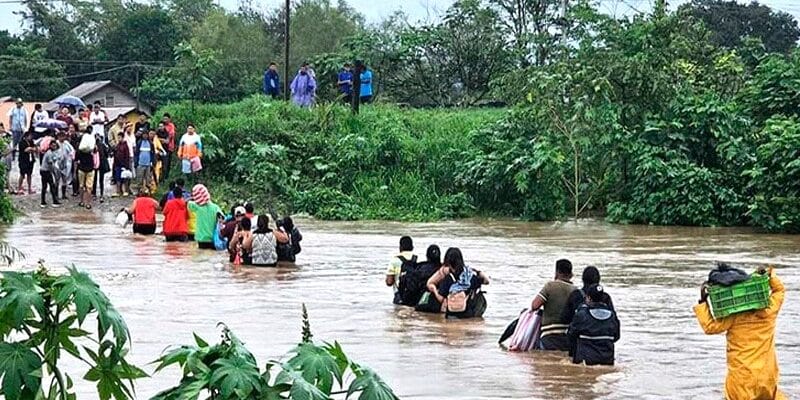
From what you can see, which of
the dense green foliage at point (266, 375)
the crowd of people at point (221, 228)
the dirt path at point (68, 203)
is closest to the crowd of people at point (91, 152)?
the dirt path at point (68, 203)

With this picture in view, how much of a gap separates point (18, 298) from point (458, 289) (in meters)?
11.5

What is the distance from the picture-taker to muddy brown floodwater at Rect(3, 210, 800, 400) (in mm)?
11992

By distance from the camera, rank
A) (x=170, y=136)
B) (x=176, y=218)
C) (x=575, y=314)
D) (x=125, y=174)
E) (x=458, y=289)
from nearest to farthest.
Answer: (x=575, y=314), (x=458, y=289), (x=176, y=218), (x=125, y=174), (x=170, y=136)

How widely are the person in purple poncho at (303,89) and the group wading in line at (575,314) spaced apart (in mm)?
21640

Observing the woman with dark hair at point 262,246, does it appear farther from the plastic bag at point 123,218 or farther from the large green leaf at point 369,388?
the large green leaf at point 369,388

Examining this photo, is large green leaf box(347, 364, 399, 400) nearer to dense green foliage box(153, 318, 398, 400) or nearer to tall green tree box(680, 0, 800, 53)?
dense green foliage box(153, 318, 398, 400)

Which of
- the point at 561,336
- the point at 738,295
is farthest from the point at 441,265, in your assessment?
the point at 738,295

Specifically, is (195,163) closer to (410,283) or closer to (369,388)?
(410,283)

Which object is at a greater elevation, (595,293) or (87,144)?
(87,144)

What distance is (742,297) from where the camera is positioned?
9.96 m

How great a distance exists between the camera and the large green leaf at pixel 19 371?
13.7ft

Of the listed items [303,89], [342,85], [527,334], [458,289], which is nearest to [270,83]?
[303,89]

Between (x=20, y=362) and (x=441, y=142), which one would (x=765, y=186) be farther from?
(x=20, y=362)

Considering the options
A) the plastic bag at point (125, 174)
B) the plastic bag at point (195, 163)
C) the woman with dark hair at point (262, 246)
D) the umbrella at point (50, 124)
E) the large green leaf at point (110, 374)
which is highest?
the umbrella at point (50, 124)
